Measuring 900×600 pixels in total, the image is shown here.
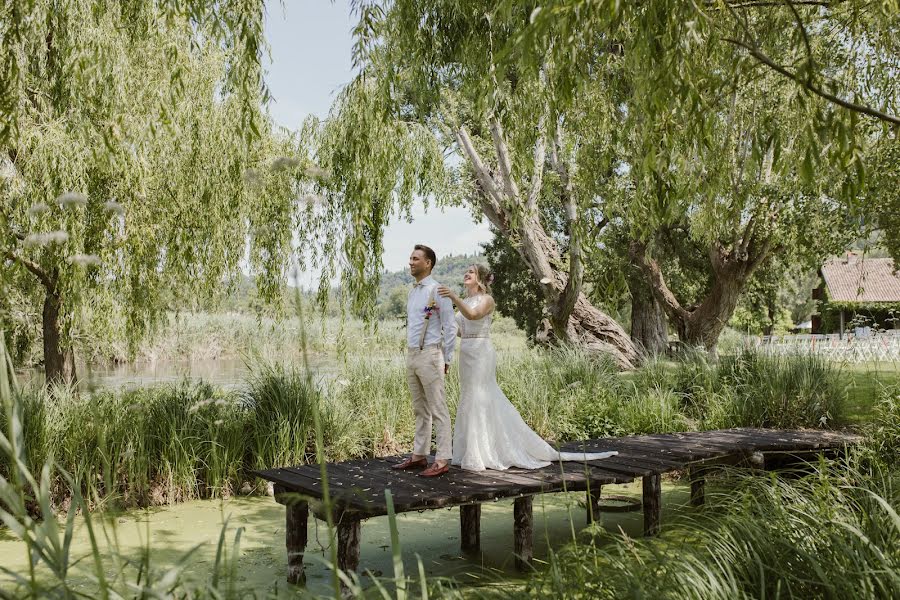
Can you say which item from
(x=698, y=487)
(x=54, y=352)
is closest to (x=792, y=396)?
(x=698, y=487)

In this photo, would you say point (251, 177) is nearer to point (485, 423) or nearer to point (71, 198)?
point (71, 198)

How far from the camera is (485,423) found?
6.42m

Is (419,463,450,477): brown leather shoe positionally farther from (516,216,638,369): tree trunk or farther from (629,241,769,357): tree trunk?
(629,241,769,357): tree trunk

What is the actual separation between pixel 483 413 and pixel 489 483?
0.85 meters

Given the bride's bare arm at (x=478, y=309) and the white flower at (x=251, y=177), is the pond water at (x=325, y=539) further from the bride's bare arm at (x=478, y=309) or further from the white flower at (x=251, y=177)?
the white flower at (x=251, y=177)

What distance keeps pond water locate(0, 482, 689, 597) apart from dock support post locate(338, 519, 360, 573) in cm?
23

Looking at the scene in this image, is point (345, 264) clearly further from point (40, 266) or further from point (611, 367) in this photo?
point (611, 367)

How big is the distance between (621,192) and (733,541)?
5.69 metres

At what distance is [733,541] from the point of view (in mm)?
3365

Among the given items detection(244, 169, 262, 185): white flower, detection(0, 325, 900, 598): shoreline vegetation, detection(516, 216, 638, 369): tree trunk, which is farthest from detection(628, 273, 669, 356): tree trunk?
detection(244, 169, 262, 185): white flower

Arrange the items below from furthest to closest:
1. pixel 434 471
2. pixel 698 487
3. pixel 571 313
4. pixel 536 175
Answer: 1. pixel 571 313
2. pixel 536 175
3. pixel 698 487
4. pixel 434 471

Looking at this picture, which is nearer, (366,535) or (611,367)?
(366,535)

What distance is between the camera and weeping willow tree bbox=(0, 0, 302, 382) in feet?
22.6

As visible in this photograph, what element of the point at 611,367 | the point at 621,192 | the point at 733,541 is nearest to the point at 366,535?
the point at 733,541
